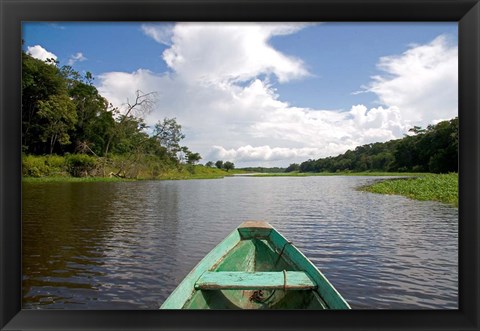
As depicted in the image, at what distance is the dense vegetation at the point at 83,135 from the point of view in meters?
15.0

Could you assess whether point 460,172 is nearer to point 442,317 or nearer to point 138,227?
point 442,317

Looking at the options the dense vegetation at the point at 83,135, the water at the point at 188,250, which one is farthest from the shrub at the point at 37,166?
the water at the point at 188,250

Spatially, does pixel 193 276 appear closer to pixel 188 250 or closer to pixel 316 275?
pixel 316 275

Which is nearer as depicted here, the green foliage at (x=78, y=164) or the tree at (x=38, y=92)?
the tree at (x=38, y=92)

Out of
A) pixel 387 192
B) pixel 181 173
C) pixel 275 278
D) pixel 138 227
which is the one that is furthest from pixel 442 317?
pixel 181 173

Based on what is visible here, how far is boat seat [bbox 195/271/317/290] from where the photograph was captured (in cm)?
208

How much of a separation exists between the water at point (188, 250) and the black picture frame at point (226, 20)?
1.02 feet

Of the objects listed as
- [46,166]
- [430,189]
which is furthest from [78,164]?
[430,189]

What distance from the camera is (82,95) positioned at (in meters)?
18.5

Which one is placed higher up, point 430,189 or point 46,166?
point 46,166

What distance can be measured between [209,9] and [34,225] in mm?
5914

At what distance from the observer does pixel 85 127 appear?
18.0m

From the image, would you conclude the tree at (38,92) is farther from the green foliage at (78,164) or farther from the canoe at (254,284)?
the canoe at (254,284)

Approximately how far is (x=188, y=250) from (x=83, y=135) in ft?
49.7
